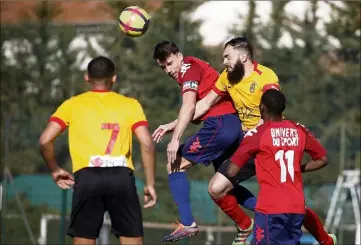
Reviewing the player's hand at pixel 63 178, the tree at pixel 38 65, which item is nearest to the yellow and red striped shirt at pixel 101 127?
the player's hand at pixel 63 178

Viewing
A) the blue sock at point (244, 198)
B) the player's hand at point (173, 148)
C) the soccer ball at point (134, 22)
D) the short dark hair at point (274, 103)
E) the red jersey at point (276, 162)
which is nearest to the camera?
the red jersey at point (276, 162)

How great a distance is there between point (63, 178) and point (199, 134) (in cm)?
158

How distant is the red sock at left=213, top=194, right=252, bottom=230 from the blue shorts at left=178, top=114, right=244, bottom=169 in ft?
1.49

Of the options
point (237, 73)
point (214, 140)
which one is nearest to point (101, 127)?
point (214, 140)

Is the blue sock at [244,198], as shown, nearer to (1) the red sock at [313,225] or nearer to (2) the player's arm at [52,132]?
(1) the red sock at [313,225]

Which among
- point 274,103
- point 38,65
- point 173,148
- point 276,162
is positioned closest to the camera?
point 276,162

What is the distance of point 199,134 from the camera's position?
10.6 m

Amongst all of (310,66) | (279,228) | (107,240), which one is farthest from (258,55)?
(279,228)

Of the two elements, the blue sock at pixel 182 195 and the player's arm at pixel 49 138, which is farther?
the blue sock at pixel 182 195

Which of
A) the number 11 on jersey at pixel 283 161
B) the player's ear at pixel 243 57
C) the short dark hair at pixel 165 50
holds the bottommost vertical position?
the number 11 on jersey at pixel 283 161

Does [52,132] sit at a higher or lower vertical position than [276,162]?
higher

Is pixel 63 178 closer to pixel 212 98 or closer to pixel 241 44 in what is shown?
pixel 212 98

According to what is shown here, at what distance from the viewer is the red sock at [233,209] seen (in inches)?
410

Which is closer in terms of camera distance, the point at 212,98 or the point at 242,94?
the point at 242,94
